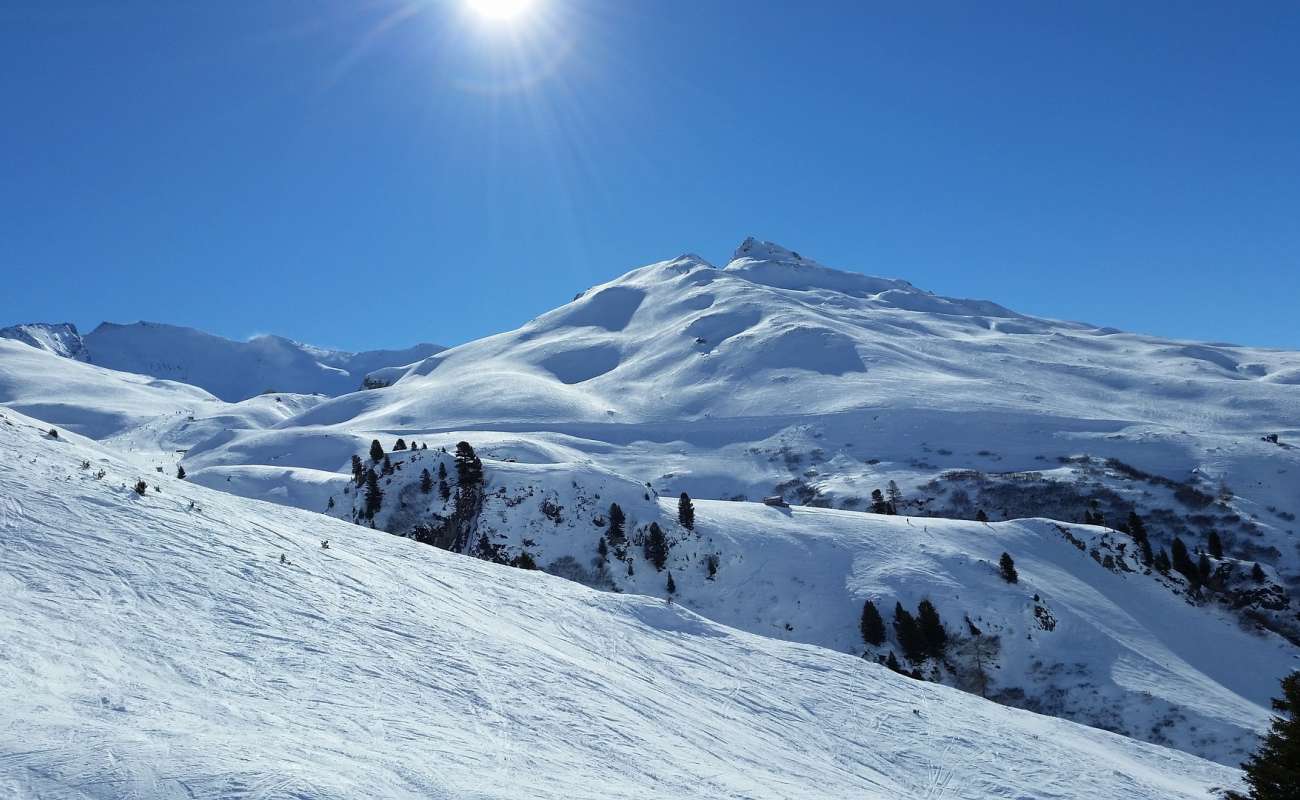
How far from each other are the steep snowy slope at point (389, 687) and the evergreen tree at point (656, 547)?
2240 cm

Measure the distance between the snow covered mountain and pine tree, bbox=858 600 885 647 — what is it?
0.97m

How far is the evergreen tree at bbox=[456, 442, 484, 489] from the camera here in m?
50.4

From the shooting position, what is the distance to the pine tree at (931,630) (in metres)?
38.6

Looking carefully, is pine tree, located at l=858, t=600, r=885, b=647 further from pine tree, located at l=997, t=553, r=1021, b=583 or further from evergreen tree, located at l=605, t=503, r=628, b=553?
evergreen tree, located at l=605, t=503, r=628, b=553

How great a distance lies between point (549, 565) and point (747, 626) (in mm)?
12588

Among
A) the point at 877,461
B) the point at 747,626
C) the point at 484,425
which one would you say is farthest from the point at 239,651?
the point at 484,425

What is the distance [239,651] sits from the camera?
1100cm

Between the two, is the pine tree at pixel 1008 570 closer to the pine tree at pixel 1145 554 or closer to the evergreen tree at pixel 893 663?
the evergreen tree at pixel 893 663

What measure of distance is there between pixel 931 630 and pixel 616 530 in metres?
19.9

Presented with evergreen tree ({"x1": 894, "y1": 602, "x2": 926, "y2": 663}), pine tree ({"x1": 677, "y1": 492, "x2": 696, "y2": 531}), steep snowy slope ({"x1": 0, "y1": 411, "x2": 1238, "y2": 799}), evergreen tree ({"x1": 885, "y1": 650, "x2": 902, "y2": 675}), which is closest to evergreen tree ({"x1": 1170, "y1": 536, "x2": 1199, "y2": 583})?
evergreen tree ({"x1": 894, "y1": 602, "x2": 926, "y2": 663})

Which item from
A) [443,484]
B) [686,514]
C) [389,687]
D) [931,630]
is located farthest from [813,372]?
[389,687]

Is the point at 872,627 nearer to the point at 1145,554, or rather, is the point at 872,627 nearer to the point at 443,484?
the point at 1145,554

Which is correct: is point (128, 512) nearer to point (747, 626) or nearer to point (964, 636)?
point (747, 626)

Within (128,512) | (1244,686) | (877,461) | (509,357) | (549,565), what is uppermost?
(509,357)
